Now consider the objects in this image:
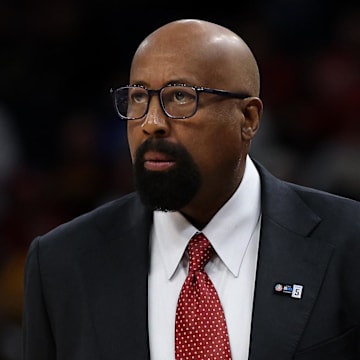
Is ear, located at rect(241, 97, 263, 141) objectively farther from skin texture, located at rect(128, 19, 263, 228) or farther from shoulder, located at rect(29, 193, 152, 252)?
shoulder, located at rect(29, 193, 152, 252)

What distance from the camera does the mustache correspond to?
214 centimetres

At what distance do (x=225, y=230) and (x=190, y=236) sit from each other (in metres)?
0.08

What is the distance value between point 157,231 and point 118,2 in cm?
324

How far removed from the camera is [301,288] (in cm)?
217

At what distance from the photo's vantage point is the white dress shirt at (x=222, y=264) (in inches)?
86.0

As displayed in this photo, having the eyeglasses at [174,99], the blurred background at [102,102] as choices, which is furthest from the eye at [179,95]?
the blurred background at [102,102]

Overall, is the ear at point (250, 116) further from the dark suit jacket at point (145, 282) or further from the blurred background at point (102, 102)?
the blurred background at point (102, 102)

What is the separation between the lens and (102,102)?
4.93 m

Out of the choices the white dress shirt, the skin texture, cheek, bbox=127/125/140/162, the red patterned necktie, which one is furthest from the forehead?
the red patterned necktie

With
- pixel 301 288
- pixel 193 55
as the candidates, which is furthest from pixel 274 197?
pixel 193 55

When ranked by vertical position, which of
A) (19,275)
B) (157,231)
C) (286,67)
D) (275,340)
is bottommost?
(19,275)

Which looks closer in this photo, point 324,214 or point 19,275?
point 324,214

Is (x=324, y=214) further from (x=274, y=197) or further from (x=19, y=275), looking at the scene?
(x=19, y=275)

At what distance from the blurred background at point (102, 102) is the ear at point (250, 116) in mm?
1573
